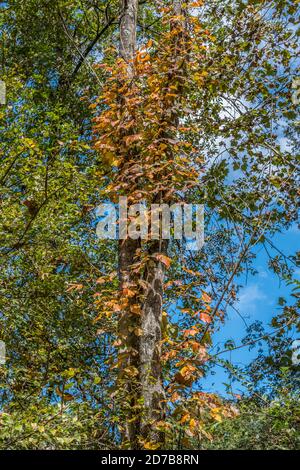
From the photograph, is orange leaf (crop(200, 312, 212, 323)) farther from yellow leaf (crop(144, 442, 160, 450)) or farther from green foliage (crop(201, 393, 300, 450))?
yellow leaf (crop(144, 442, 160, 450))

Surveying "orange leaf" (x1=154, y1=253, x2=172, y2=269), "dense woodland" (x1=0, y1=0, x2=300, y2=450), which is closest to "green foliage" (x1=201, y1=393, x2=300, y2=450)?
"dense woodland" (x1=0, y1=0, x2=300, y2=450)

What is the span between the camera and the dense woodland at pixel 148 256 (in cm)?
512

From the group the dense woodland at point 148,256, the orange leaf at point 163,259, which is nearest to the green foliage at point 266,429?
the dense woodland at point 148,256

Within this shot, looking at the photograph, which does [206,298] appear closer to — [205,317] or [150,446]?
[205,317]

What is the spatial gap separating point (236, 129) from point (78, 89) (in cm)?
520

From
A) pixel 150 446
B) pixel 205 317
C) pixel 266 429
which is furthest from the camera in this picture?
pixel 205 317

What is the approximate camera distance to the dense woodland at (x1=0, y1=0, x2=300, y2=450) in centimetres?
512

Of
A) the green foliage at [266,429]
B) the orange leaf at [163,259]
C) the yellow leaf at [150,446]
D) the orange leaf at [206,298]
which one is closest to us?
the green foliage at [266,429]

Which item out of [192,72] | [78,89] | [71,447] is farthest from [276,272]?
[78,89]

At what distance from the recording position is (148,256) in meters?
5.84

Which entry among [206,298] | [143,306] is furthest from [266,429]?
[143,306]

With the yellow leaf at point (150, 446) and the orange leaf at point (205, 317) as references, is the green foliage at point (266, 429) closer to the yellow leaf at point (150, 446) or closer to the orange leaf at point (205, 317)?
the yellow leaf at point (150, 446)

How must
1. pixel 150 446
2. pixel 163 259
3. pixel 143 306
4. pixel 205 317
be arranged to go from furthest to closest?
pixel 143 306 < pixel 163 259 < pixel 205 317 < pixel 150 446

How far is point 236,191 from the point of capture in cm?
845
